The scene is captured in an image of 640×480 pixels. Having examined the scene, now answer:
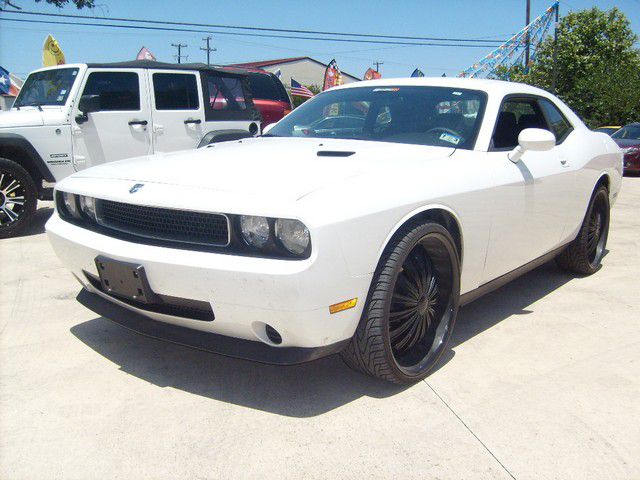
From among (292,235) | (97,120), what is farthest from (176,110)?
(292,235)

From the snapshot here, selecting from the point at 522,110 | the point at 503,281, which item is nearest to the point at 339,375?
the point at 503,281

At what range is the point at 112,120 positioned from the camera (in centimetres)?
685

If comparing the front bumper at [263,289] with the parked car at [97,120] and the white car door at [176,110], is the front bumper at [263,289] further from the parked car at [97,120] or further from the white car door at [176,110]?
the white car door at [176,110]

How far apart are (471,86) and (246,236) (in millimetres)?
1991

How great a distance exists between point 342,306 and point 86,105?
17.0ft

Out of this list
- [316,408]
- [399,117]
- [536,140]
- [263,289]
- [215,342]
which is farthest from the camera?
[399,117]

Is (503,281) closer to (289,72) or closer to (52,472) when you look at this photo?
(52,472)

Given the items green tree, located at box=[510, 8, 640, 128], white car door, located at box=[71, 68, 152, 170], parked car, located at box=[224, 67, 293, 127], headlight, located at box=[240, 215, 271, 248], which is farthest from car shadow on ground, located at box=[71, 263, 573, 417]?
green tree, located at box=[510, 8, 640, 128]

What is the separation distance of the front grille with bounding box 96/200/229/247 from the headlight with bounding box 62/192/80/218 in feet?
0.99

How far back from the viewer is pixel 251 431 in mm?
2494

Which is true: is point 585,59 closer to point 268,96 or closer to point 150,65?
point 268,96

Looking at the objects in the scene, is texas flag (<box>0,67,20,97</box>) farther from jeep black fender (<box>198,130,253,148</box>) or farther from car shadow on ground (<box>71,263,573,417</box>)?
car shadow on ground (<box>71,263,573,417</box>)

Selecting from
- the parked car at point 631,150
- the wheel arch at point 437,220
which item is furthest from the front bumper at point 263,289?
the parked car at point 631,150

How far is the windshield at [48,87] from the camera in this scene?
6.72 meters
